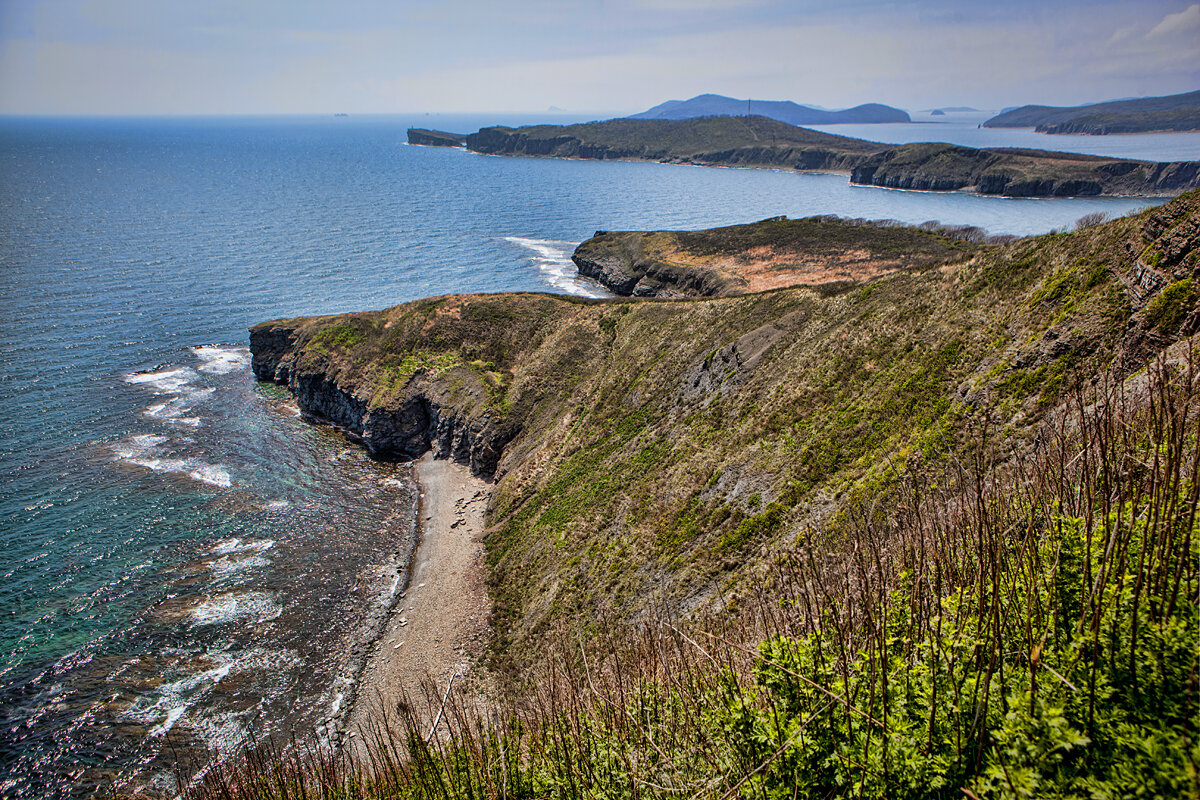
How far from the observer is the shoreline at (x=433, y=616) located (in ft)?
91.9

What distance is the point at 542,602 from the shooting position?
30000 millimetres

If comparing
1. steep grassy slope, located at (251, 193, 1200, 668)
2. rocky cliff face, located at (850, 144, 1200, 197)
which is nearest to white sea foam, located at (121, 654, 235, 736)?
steep grassy slope, located at (251, 193, 1200, 668)

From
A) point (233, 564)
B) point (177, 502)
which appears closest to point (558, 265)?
point (177, 502)

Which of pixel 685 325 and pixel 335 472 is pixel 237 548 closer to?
pixel 335 472

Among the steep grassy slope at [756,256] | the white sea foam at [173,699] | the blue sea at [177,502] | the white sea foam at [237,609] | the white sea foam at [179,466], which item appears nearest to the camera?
the white sea foam at [173,699]

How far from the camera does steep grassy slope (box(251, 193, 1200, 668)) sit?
21.2 metres

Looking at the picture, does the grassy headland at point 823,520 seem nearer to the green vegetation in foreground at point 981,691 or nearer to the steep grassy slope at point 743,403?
the green vegetation in foreground at point 981,691

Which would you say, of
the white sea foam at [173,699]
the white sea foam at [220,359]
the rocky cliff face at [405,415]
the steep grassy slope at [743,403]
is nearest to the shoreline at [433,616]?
the steep grassy slope at [743,403]

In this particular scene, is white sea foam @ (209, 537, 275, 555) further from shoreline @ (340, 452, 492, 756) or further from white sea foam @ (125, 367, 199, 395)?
white sea foam @ (125, 367, 199, 395)

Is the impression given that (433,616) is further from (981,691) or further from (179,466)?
(981,691)

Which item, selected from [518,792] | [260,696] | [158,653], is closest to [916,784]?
[518,792]

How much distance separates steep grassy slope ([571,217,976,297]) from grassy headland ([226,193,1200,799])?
2373cm

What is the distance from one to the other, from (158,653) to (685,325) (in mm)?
39722

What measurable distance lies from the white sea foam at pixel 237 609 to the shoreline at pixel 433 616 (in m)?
6.90
